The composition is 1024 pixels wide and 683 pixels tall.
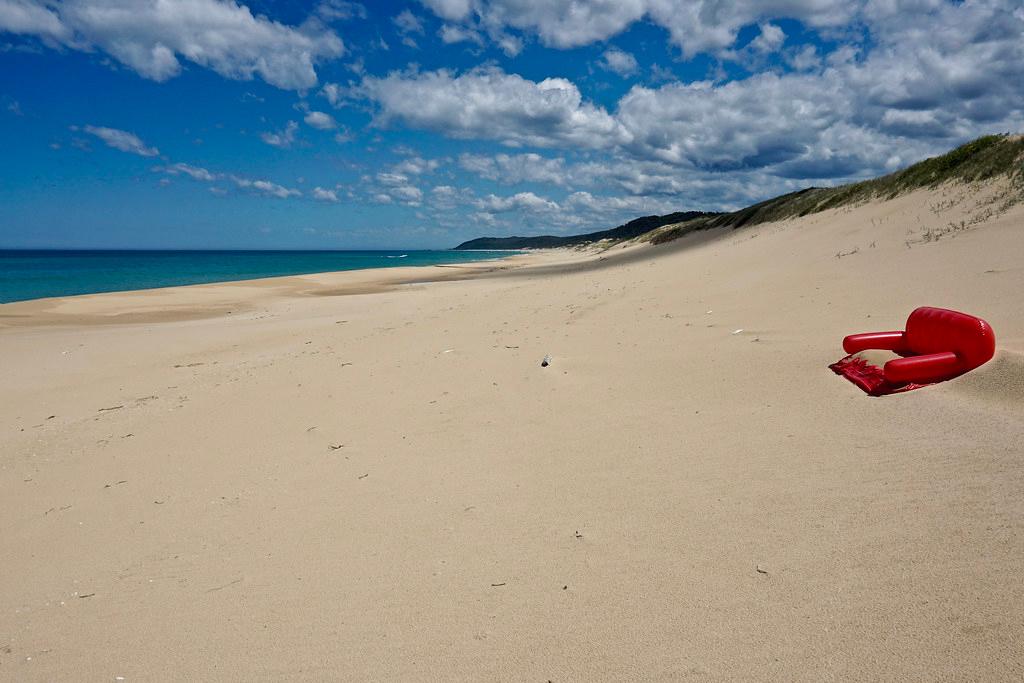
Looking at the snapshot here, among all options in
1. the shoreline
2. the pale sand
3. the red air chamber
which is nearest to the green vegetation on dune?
the pale sand

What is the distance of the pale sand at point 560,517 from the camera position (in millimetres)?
2289

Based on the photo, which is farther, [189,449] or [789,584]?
[189,449]

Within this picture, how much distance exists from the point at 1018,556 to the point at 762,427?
1.86 metres

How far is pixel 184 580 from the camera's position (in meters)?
3.31

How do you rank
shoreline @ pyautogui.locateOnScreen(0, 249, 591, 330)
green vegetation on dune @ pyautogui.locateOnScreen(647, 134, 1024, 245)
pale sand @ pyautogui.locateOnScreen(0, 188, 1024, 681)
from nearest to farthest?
pale sand @ pyautogui.locateOnScreen(0, 188, 1024, 681), green vegetation on dune @ pyautogui.locateOnScreen(647, 134, 1024, 245), shoreline @ pyautogui.locateOnScreen(0, 249, 591, 330)

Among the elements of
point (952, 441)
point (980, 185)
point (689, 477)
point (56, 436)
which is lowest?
point (56, 436)

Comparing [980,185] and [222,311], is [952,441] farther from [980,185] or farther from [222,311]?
[222,311]

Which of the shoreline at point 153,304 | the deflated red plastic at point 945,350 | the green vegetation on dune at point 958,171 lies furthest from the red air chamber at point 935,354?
the shoreline at point 153,304

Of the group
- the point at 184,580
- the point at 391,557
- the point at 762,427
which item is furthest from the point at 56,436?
the point at 762,427

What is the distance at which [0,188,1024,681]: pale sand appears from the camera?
7.51 ft

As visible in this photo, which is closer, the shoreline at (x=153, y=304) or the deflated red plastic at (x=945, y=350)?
the deflated red plastic at (x=945, y=350)

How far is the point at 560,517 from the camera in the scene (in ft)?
11.1

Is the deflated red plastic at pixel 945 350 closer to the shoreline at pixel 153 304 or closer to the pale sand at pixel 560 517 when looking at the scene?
the pale sand at pixel 560 517

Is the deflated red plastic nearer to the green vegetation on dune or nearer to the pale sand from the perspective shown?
the pale sand
